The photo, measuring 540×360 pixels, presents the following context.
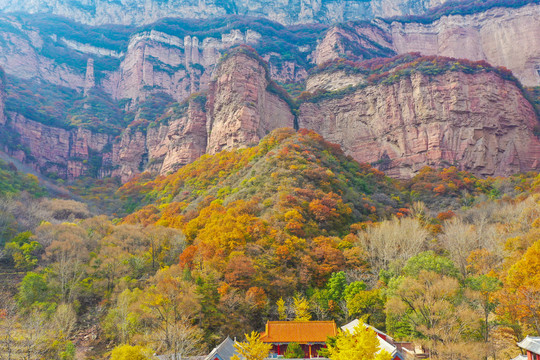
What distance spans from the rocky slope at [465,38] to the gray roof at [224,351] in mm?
92014

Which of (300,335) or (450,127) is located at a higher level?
(450,127)

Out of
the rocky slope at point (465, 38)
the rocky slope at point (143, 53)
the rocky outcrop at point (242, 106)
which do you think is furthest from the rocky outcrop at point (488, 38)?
the rocky outcrop at point (242, 106)

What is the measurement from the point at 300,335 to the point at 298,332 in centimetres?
23

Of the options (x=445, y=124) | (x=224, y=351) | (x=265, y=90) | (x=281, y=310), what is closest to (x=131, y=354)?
(x=224, y=351)

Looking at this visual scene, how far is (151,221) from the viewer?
48.2 m

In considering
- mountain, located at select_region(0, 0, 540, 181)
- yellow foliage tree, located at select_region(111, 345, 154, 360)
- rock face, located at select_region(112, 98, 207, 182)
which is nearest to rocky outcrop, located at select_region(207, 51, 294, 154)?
mountain, located at select_region(0, 0, 540, 181)

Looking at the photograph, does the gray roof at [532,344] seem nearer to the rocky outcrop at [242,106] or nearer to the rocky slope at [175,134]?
the rocky outcrop at [242,106]

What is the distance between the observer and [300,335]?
2402 cm

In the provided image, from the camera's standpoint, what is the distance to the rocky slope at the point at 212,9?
130m

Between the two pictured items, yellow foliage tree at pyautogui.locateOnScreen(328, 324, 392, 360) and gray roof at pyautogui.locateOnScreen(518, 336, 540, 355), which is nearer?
gray roof at pyautogui.locateOnScreen(518, 336, 540, 355)

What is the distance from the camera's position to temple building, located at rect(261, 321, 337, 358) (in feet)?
78.0

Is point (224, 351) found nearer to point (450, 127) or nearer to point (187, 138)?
point (187, 138)

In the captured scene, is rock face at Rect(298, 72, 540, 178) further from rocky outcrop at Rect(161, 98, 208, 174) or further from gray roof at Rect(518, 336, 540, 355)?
gray roof at Rect(518, 336, 540, 355)

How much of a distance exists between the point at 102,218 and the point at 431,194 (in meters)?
45.9
